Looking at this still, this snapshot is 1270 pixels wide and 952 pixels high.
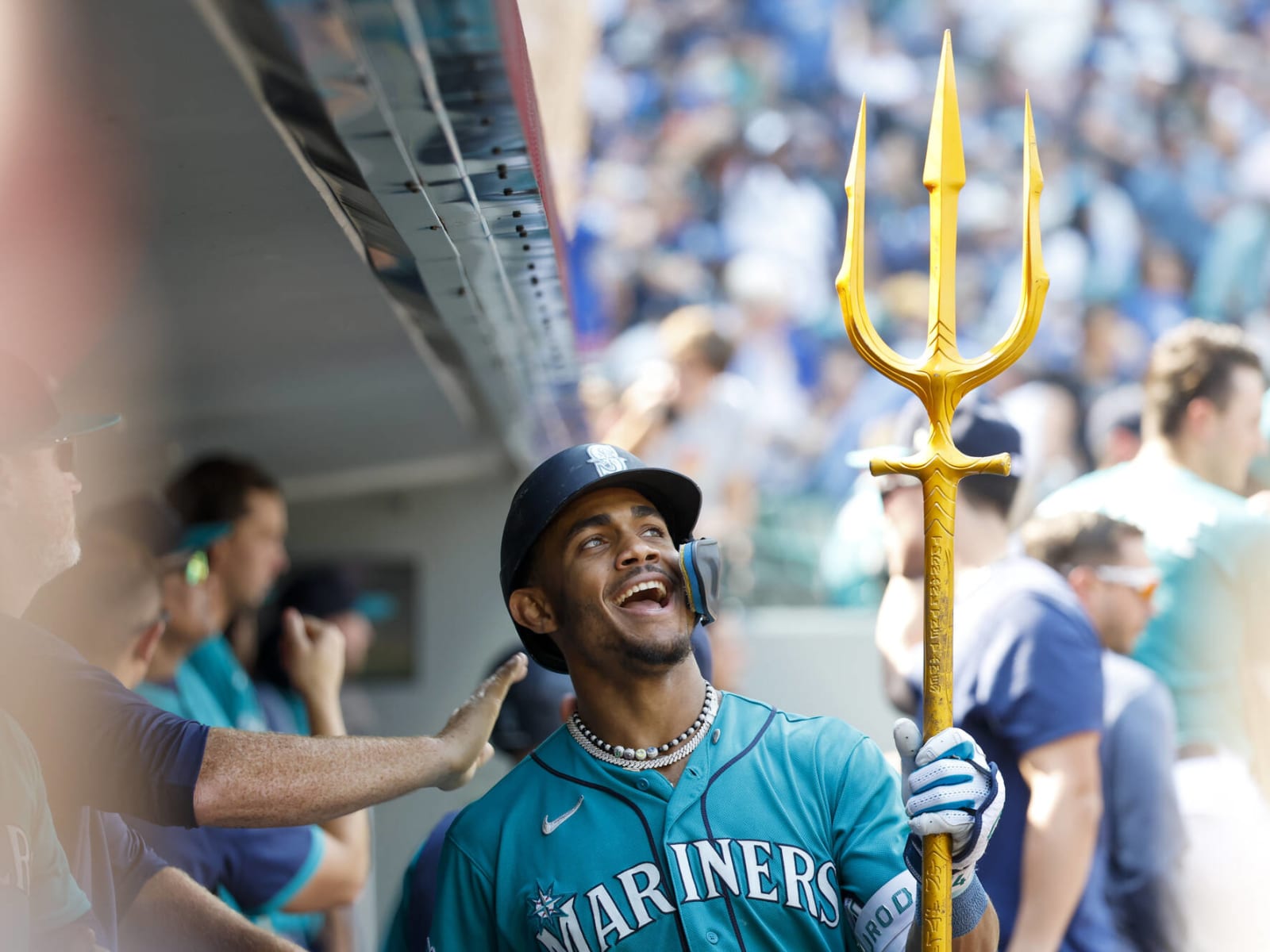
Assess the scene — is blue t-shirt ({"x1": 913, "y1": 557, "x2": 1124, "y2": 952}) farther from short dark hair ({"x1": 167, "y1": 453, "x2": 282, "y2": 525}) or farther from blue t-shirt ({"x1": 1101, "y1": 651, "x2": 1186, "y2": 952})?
short dark hair ({"x1": 167, "y1": 453, "x2": 282, "y2": 525})

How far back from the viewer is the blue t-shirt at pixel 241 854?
3.06 m

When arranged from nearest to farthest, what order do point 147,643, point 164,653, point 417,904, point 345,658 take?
point 417,904
point 147,643
point 164,653
point 345,658

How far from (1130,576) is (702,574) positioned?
2166 millimetres

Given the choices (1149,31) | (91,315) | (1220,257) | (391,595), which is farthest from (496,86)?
(1149,31)

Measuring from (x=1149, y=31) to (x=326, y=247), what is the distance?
38.7 feet

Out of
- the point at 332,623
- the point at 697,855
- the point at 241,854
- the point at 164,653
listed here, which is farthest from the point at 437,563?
the point at 697,855

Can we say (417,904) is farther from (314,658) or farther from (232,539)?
(232,539)

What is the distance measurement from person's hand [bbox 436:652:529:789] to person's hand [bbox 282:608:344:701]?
38.3 inches

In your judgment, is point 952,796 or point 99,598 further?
point 99,598

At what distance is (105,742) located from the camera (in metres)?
2.01

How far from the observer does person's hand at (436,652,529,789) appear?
2258 millimetres

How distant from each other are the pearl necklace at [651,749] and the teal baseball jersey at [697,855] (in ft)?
0.05

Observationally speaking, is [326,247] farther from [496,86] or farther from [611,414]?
[611,414]

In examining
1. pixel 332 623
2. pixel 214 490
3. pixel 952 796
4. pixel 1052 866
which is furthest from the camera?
pixel 332 623
